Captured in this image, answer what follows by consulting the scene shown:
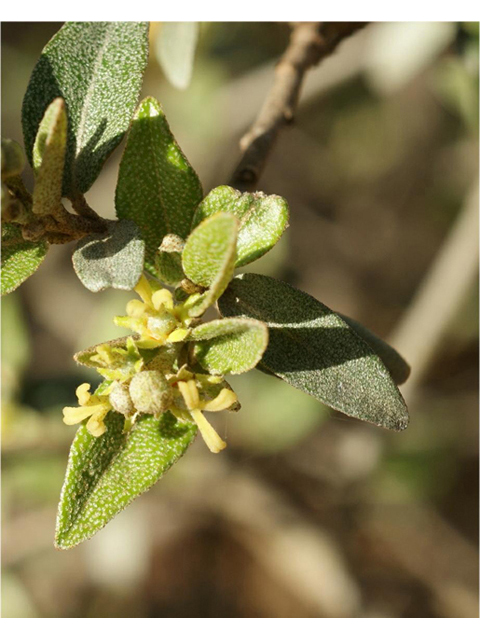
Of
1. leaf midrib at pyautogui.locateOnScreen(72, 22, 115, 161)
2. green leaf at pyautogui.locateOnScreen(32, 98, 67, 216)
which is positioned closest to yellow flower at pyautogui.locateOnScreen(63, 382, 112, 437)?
green leaf at pyautogui.locateOnScreen(32, 98, 67, 216)

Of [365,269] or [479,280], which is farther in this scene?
[365,269]

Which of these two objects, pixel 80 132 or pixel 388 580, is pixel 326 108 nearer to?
pixel 388 580

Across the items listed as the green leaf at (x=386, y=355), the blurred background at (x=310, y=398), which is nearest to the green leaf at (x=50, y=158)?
the green leaf at (x=386, y=355)

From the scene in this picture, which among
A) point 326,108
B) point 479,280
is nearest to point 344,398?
point 479,280

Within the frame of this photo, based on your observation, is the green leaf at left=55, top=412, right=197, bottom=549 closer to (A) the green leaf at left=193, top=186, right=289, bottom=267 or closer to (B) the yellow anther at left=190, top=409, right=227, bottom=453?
(B) the yellow anther at left=190, top=409, right=227, bottom=453

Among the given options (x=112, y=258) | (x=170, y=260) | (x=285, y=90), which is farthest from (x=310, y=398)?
(x=112, y=258)

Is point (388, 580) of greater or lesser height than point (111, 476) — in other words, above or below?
Answer: below

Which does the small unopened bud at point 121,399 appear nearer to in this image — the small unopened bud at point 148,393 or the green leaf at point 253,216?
the small unopened bud at point 148,393
